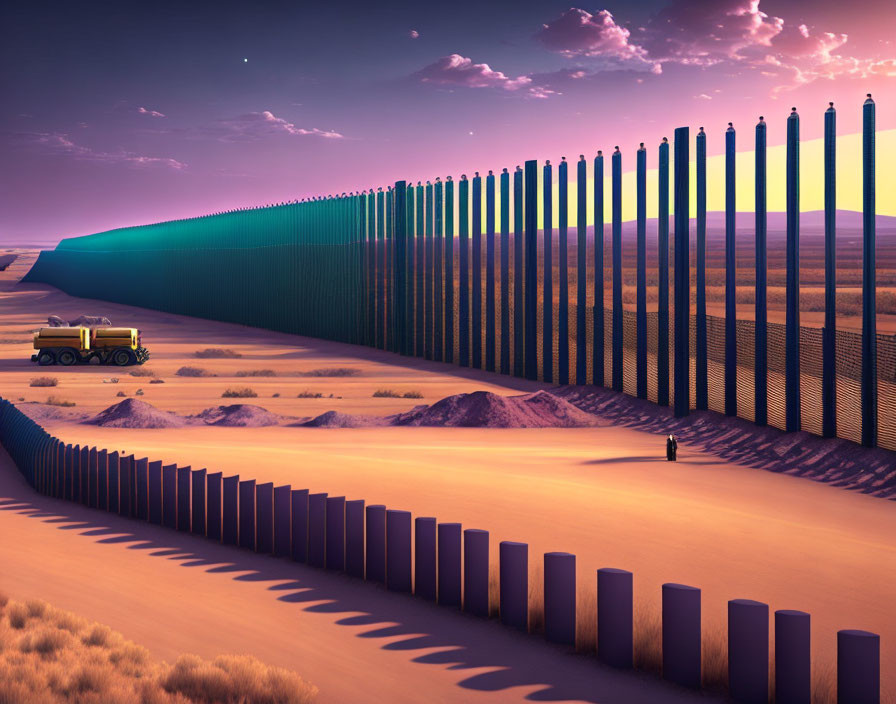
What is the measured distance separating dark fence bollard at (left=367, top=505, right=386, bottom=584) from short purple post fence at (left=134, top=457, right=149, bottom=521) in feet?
11.4

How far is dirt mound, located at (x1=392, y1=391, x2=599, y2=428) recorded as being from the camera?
18359 millimetres

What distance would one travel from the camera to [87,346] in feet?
102

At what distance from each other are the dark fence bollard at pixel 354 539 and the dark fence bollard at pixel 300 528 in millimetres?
556

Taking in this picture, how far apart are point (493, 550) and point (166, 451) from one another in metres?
6.52

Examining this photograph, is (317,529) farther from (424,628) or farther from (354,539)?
(424,628)

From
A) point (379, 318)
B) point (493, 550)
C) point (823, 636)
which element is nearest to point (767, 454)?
point (493, 550)

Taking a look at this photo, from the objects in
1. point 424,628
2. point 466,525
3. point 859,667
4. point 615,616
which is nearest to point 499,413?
point 466,525

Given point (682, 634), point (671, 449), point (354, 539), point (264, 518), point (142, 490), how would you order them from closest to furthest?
point (682, 634), point (354, 539), point (264, 518), point (142, 490), point (671, 449)

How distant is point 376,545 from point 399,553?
0.30 meters

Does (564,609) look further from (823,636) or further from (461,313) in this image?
(461,313)

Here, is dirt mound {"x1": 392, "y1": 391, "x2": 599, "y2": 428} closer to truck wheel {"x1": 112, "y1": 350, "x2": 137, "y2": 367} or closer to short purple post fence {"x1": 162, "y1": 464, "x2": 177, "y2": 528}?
short purple post fence {"x1": 162, "y1": 464, "x2": 177, "y2": 528}

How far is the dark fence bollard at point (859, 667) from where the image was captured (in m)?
5.81

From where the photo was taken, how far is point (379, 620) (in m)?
7.81

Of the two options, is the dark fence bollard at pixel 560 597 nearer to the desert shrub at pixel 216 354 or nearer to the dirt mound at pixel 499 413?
the dirt mound at pixel 499 413
